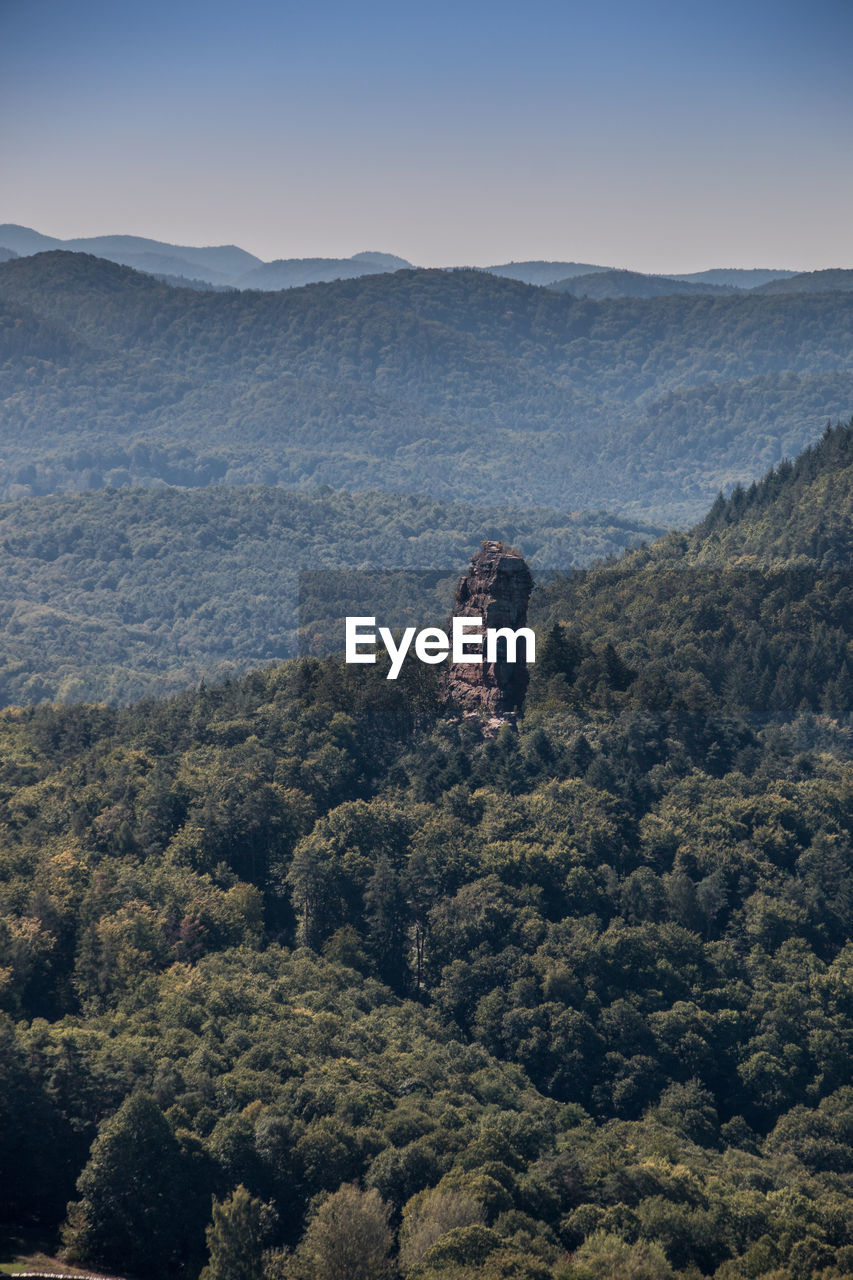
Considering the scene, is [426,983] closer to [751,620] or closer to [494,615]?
[494,615]

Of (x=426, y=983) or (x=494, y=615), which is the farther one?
(x=494, y=615)

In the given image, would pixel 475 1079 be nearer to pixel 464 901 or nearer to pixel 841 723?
pixel 464 901

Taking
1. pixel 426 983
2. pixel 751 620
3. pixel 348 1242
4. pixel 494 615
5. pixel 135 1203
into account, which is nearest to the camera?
pixel 348 1242

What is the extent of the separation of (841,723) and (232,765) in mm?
62921

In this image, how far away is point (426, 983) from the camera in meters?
90.8

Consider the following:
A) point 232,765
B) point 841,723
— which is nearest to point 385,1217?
point 232,765

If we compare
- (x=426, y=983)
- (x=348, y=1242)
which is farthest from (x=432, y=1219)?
(x=426, y=983)

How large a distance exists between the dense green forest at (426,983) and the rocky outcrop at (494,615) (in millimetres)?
Answer: 1949

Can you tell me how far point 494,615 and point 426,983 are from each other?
2728cm

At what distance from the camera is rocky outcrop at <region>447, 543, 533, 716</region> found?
108 meters

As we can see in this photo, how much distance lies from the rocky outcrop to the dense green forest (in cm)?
195

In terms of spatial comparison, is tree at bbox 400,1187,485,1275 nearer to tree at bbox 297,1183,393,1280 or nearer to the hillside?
tree at bbox 297,1183,393,1280

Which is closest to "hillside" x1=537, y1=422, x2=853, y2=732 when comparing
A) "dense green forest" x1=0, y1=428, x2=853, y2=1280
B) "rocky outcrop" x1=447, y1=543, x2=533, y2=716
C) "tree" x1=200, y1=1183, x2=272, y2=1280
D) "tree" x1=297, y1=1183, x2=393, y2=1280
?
"dense green forest" x1=0, y1=428, x2=853, y2=1280

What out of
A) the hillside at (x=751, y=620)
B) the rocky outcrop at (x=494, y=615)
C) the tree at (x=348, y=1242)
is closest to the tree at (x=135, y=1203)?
the tree at (x=348, y=1242)
